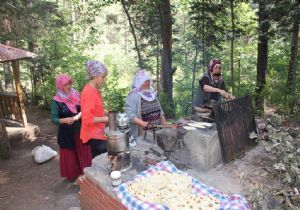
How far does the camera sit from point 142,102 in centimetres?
432

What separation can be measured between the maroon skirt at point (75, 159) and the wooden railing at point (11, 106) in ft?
13.6

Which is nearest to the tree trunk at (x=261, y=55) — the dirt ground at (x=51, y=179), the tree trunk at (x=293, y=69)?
the tree trunk at (x=293, y=69)

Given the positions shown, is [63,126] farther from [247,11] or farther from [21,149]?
[247,11]

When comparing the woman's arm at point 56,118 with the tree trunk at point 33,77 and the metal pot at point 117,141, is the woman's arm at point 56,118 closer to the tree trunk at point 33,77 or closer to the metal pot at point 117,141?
the metal pot at point 117,141

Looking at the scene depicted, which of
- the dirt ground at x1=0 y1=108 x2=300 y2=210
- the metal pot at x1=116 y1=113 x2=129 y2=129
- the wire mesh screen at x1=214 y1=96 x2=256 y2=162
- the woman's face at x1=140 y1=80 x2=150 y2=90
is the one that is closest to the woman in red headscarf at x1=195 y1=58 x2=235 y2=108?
the wire mesh screen at x1=214 y1=96 x2=256 y2=162

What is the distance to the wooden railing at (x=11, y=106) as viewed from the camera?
29.1ft

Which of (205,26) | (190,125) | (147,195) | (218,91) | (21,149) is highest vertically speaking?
(205,26)

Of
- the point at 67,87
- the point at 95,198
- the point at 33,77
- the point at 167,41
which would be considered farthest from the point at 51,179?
the point at 33,77

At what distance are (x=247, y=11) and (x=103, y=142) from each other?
1026cm

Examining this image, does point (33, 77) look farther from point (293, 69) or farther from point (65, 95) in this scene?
point (293, 69)

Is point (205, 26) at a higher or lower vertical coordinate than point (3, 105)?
higher

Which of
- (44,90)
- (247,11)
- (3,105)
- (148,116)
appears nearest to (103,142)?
(148,116)

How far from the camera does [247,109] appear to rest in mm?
4266

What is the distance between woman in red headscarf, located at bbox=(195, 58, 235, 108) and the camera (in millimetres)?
4727
